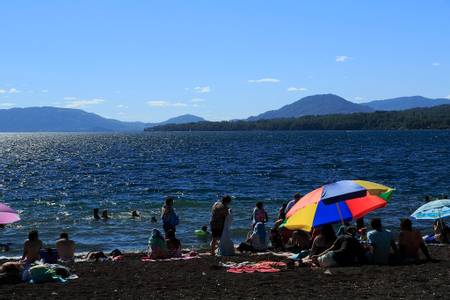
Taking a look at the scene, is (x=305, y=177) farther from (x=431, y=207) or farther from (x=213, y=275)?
(x=213, y=275)

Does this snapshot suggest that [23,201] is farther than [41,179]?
No

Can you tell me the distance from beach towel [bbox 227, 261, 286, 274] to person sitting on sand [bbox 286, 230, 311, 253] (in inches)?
117

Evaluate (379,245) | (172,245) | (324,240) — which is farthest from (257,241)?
(379,245)

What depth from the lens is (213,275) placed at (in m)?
13.4

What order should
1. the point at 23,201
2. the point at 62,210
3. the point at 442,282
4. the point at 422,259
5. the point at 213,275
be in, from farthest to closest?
the point at 23,201
the point at 62,210
the point at 422,259
the point at 213,275
the point at 442,282

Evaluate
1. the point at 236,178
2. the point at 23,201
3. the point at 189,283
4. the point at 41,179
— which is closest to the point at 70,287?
the point at 189,283

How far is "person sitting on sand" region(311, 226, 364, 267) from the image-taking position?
1373 cm

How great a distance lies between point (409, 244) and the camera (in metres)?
14.4

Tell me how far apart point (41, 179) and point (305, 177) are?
25.1 metres

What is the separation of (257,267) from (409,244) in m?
3.70

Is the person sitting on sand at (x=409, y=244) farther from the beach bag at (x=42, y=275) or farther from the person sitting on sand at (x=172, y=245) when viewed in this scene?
the beach bag at (x=42, y=275)

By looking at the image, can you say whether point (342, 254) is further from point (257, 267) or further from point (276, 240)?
point (276, 240)

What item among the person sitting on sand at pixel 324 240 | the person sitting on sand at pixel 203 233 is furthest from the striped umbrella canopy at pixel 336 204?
the person sitting on sand at pixel 203 233

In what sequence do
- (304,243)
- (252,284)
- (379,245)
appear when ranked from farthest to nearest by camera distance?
(304,243) → (379,245) → (252,284)
